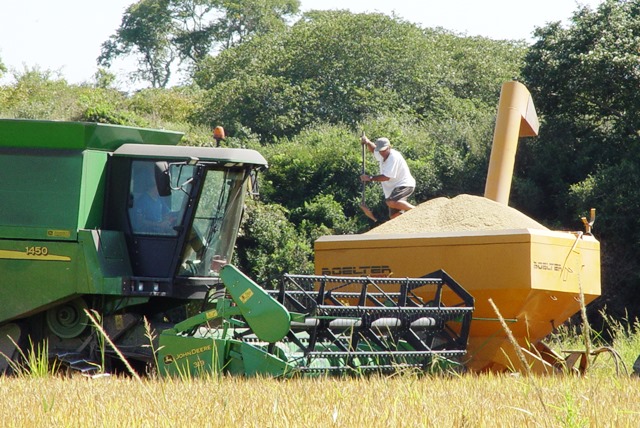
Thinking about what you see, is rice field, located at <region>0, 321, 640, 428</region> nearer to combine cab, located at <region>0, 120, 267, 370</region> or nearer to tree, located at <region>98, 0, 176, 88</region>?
combine cab, located at <region>0, 120, 267, 370</region>

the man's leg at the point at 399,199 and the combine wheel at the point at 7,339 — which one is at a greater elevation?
the man's leg at the point at 399,199

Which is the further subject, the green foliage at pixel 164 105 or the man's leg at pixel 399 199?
the green foliage at pixel 164 105

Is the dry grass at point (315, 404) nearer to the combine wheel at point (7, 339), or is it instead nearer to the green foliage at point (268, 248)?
the combine wheel at point (7, 339)

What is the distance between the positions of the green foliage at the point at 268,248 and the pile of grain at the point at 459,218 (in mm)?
11767

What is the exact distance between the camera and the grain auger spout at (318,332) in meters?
6.71

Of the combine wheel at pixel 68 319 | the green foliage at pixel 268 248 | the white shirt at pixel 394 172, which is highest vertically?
the white shirt at pixel 394 172

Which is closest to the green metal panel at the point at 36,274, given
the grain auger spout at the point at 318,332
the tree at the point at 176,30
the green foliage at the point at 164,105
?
the grain auger spout at the point at 318,332

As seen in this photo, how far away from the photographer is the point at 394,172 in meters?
10.2

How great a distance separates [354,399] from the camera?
4.93 m

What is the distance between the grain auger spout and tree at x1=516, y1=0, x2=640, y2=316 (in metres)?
11.5

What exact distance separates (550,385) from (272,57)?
3014 cm

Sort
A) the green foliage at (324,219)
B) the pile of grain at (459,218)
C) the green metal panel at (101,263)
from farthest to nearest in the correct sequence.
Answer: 1. the green foliage at (324,219)
2. the pile of grain at (459,218)
3. the green metal panel at (101,263)

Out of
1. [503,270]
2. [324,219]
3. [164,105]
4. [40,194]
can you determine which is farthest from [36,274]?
[164,105]

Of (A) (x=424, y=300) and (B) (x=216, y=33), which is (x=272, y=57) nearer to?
(B) (x=216, y=33)
